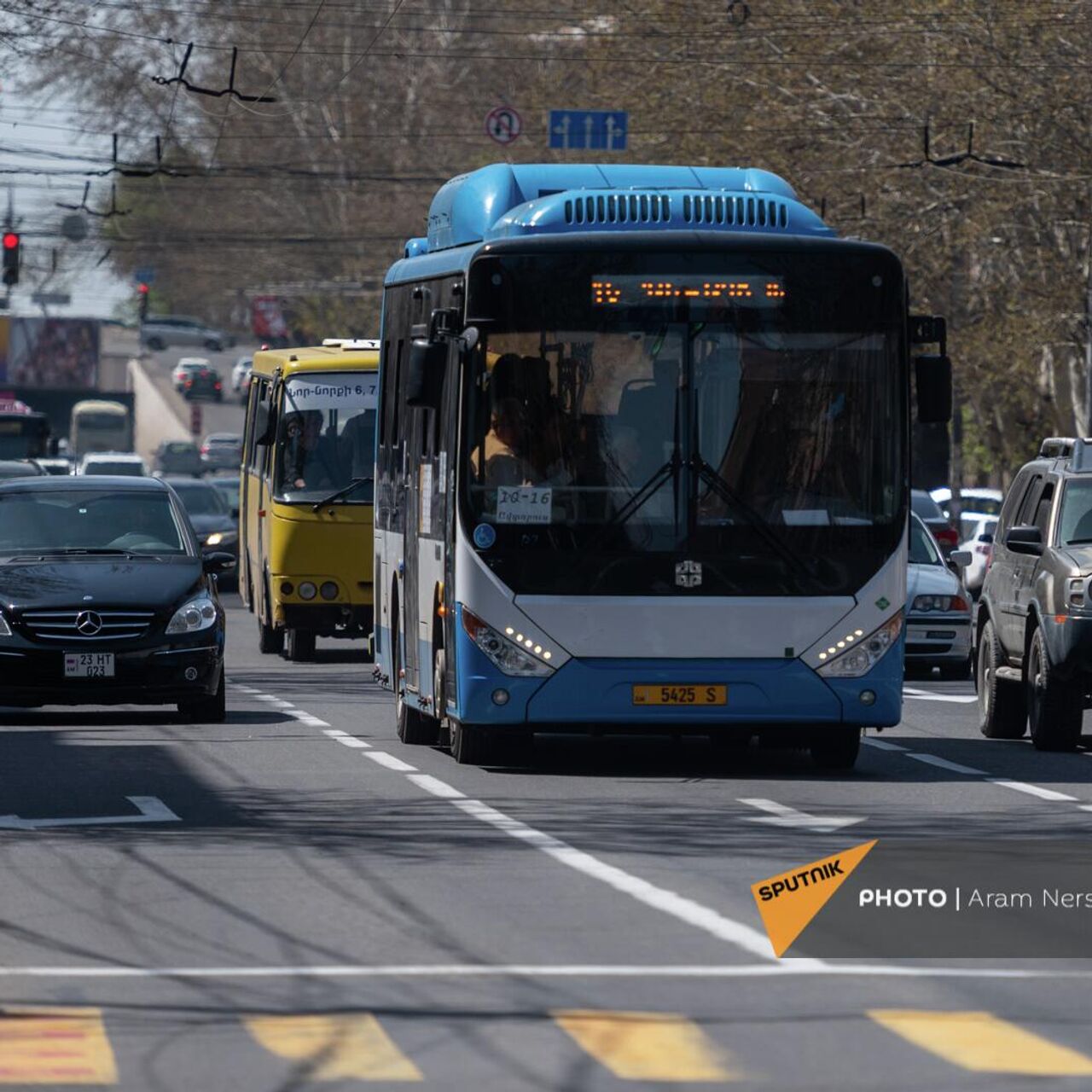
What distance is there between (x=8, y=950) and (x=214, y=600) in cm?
1085

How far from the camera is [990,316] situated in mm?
50625

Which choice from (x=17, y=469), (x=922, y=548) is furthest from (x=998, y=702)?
(x=17, y=469)

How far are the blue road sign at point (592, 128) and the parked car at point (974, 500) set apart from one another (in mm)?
8097

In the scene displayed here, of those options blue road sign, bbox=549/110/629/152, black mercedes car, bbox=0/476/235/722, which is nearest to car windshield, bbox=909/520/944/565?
black mercedes car, bbox=0/476/235/722

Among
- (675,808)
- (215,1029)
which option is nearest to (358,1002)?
(215,1029)

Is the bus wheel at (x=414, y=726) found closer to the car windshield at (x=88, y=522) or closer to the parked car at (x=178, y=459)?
the car windshield at (x=88, y=522)

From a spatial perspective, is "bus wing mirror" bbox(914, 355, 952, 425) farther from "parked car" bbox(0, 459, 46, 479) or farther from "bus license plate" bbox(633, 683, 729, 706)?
"parked car" bbox(0, 459, 46, 479)

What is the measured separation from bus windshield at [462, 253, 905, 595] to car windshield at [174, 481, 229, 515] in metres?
31.8

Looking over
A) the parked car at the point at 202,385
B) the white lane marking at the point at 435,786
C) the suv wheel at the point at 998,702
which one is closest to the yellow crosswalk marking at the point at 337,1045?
the white lane marking at the point at 435,786

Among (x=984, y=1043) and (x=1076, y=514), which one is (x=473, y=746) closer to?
(x=1076, y=514)

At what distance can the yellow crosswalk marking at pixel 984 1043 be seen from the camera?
311 inches

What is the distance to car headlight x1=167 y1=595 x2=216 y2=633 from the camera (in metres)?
20.1

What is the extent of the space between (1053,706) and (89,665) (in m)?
6.12

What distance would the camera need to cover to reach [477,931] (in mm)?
10352
